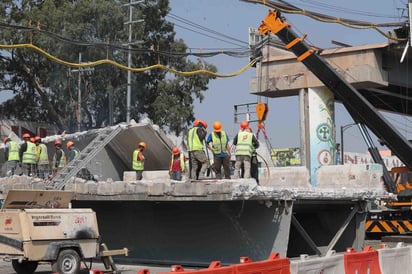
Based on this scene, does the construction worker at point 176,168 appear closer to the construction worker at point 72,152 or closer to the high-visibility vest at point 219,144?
the construction worker at point 72,152

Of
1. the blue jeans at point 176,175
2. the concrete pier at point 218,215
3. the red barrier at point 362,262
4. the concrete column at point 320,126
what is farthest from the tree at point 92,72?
the red barrier at point 362,262

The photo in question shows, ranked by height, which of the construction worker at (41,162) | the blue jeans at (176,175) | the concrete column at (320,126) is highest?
the concrete column at (320,126)

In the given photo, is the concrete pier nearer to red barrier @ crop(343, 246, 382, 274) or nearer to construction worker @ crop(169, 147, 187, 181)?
construction worker @ crop(169, 147, 187, 181)

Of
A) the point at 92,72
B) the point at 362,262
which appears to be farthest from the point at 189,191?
the point at 92,72

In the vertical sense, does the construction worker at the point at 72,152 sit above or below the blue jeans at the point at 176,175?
above

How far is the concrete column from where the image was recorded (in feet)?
105

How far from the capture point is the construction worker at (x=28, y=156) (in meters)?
20.0

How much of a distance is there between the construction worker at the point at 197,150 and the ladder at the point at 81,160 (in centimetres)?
361

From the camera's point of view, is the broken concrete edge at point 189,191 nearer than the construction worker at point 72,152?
Yes

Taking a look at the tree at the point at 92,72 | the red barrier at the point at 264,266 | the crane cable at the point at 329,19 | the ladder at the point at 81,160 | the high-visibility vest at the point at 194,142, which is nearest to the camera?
the red barrier at the point at 264,266

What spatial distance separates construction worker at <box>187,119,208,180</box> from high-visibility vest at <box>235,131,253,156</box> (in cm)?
84

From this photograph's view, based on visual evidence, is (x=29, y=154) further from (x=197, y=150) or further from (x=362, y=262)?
(x=362, y=262)

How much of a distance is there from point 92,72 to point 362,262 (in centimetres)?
3512

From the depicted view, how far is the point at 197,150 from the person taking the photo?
15.5 meters
